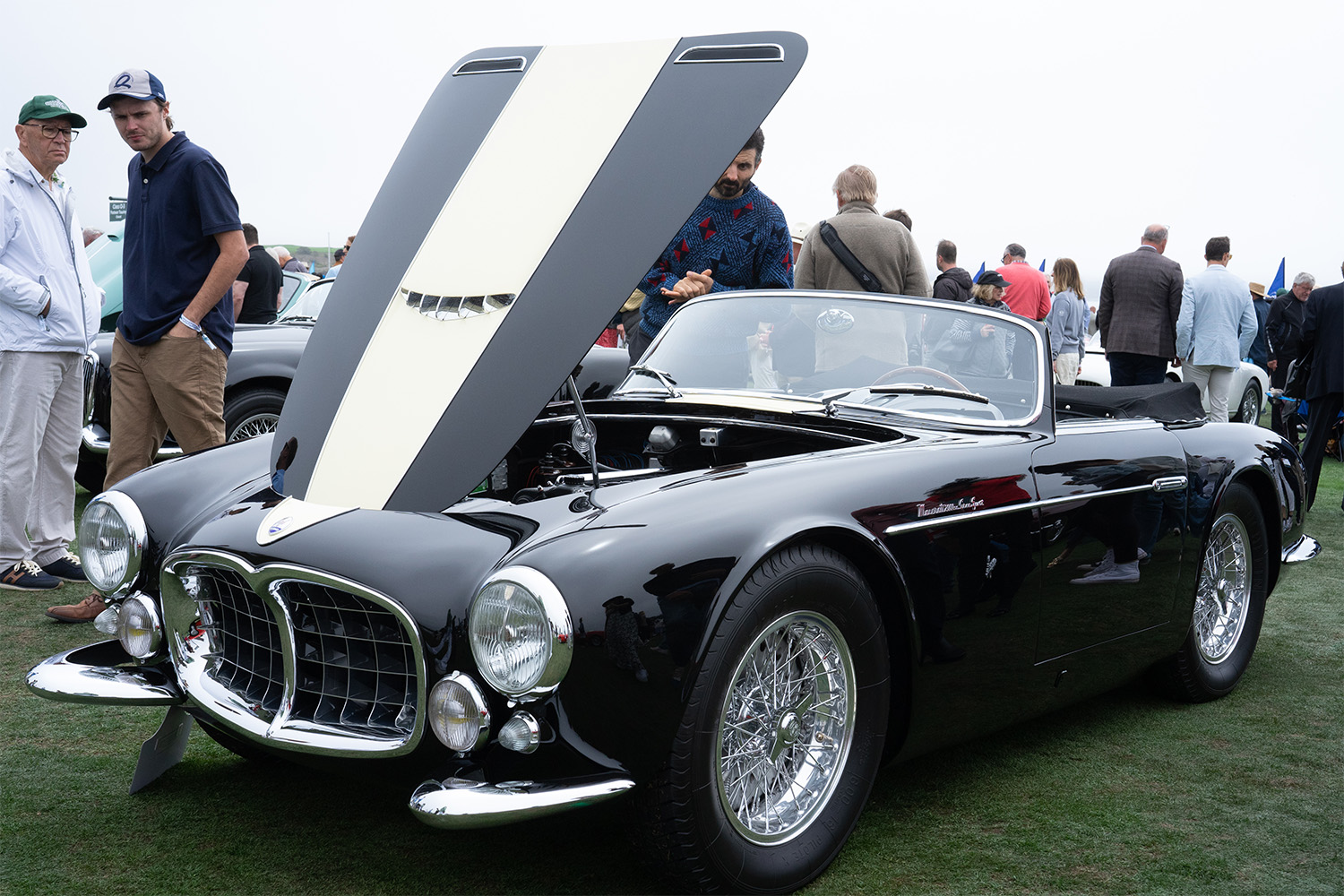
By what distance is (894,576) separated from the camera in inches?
102

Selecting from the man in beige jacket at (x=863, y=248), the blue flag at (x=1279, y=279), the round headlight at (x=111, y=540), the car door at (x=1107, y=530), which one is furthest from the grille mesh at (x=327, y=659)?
the blue flag at (x=1279, y=279)

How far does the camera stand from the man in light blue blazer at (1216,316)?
923 centimetres

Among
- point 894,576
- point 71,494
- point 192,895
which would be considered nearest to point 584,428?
point 894,576

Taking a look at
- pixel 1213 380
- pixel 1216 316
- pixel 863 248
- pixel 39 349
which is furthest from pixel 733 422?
pixel 1213 380

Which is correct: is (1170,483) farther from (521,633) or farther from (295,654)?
(295,654)

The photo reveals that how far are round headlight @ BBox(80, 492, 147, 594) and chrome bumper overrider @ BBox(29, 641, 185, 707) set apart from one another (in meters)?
0.21

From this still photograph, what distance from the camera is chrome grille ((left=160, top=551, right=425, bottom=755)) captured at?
2.28 metres

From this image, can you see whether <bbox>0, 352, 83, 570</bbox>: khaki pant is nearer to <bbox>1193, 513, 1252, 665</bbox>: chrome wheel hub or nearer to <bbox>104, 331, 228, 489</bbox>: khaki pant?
<bbox>104, 331, 228, 489</bbox>: khaki pant

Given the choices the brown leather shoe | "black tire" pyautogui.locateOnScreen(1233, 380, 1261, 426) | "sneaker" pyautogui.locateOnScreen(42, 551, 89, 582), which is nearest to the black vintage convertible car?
the brown leather shoe

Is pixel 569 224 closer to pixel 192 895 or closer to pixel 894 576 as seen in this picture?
pixel 894 576

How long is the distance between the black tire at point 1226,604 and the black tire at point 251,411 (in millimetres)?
4929

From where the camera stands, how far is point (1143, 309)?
27.0 ft

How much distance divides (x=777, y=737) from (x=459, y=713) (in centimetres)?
71

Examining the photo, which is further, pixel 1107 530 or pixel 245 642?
pixel 1107 530
